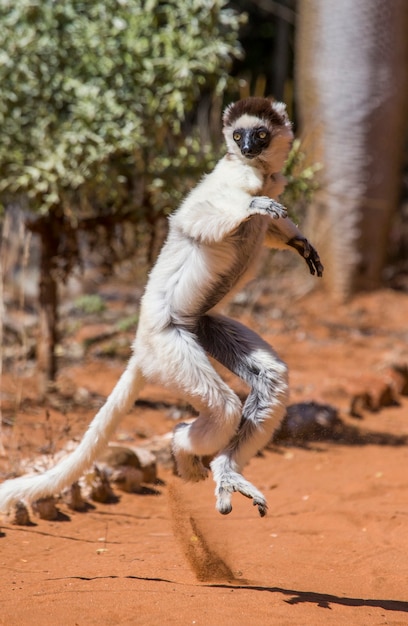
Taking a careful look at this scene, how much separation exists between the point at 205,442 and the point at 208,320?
649 mm

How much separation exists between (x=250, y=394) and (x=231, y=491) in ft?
1.74

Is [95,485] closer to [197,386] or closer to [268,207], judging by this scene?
[197,386]

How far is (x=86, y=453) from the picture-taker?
4.11 m

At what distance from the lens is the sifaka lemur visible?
395cm

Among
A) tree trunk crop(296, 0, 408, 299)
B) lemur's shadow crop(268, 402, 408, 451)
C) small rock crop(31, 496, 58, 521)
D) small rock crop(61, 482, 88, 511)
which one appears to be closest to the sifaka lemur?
small rock crop(31, 496, 58, 521)

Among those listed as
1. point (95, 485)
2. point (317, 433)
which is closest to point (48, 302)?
point (95, 485)

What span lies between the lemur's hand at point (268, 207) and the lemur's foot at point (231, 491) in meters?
1.19

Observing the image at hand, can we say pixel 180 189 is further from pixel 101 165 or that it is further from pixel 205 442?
pixel 205 442

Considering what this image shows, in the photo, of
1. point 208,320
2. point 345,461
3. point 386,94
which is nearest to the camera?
point 208,320

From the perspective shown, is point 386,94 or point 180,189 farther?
point 386,94

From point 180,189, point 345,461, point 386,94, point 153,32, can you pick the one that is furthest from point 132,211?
point 386,94

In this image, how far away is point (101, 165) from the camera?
266 inches

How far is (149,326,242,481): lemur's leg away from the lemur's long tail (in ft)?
0.53

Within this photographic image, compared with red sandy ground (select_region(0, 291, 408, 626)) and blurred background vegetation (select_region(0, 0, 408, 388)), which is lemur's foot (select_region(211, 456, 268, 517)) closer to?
red sandy ground (select_region(0, 291, 408, 626))
